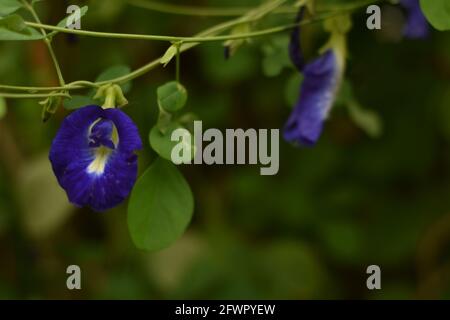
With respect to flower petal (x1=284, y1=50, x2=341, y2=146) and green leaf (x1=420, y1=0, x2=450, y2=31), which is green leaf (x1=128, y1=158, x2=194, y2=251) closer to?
flower petal (x1=284, y1=50, x2=341, y2=146)

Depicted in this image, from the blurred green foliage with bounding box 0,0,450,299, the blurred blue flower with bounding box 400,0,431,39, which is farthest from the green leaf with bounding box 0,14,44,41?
the blurred green foliage with bounding box 0,0,450,299

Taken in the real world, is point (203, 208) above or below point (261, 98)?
below

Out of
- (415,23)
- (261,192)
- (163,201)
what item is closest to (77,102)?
(163,201)

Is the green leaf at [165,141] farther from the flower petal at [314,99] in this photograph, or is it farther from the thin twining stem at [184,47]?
the flower petal at [314,99]
